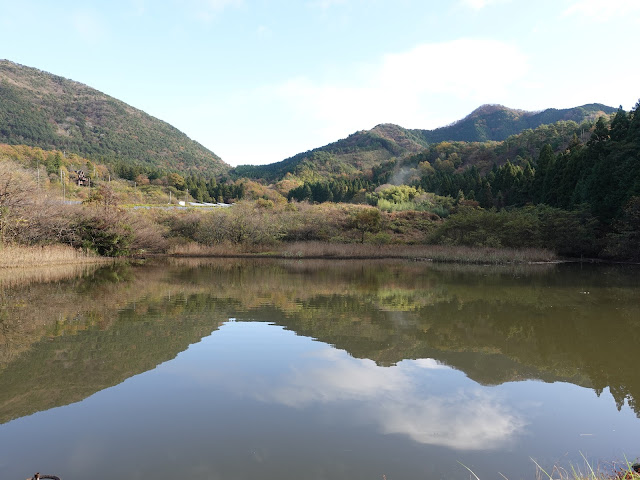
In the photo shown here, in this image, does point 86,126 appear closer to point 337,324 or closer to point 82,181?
point 82,181

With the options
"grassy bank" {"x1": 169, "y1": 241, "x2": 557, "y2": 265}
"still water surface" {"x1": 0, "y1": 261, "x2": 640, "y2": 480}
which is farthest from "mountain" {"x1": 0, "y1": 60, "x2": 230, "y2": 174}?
"still water surface" {"x1": 0, "y1": 261, "x2": 640, "y2": 480}

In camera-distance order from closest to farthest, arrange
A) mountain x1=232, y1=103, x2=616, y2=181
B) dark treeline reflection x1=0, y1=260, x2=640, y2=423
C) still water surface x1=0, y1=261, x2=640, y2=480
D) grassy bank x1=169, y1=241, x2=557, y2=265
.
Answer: still water surface x1=0, y1=261, x2=640, y2=480 → dark treeline reflection x1=0, y1=260, x2=640, y2=423 → grassy bank x1=169, y1=241, x2=557, y2=265 → mountain x1=232, y1=103, x2=616, y2=181

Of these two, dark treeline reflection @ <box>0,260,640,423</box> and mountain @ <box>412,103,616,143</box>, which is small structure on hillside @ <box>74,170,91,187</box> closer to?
dark treeline reflection @ <box>0,260,640,423</box>

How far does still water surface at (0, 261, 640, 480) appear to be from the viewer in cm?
397

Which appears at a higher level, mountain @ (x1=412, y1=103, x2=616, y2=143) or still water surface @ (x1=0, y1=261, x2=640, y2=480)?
mountain @ (x1=412, y1=103, x2=616, y2=143)

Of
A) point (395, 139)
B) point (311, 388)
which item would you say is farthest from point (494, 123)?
point (311, 388)

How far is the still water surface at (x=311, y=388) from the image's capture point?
397 centimetres

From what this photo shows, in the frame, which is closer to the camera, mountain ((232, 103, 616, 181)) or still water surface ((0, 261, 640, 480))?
still water surface ((0, 261, 640, 480))

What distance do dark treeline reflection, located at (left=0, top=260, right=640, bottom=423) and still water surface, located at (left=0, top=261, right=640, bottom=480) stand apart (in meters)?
0.05

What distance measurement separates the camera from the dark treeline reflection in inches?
248

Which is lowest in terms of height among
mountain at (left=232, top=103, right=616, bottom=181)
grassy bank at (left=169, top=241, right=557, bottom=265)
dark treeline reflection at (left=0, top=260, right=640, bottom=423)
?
grassy bank at (left=169, top=241, right=557, bottom=265)

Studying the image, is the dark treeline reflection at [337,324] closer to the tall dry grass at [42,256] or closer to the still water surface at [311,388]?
the still water surface at [311,388]

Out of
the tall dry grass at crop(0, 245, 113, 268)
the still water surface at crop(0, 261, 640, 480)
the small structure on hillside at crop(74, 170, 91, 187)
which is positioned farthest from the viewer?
the small structure on hillside at crop(74, 170, 91, 187)

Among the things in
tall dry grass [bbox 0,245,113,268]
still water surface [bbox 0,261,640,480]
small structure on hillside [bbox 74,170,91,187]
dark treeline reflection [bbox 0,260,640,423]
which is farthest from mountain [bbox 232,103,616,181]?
still water surface [bbox 0,261,640,480]
